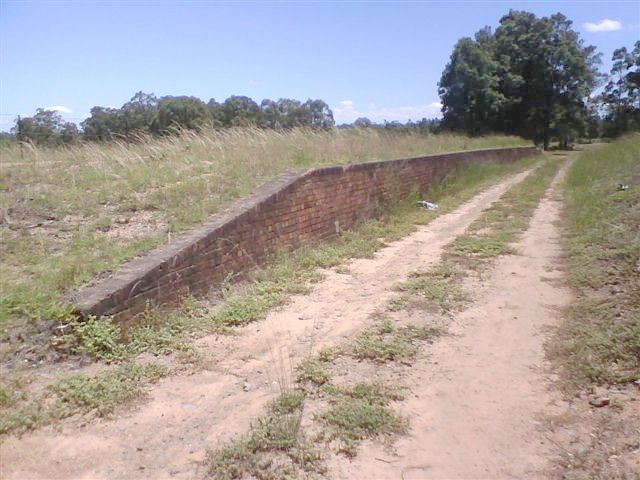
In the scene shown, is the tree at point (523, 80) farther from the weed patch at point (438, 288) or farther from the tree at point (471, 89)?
the weed patch at point (438, 288)

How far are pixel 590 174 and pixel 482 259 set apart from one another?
10.1m

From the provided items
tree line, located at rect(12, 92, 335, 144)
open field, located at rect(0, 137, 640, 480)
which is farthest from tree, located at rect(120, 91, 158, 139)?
open field, located at rect(0, 137, 640, 480)

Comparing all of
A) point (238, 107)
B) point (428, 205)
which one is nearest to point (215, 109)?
point (238, 107)

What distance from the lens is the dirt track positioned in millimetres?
2576

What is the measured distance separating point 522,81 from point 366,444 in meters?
35.1

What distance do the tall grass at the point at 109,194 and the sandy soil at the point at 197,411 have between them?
106 centimetres

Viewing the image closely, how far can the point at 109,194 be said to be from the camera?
6324 millimetres

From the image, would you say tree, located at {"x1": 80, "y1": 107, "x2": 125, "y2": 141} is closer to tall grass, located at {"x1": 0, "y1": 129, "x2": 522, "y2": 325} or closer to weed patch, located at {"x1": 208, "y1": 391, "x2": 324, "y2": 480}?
tall grass, located at {"x1": 0, "y1": 129, "x2": 522, "y2": 325}

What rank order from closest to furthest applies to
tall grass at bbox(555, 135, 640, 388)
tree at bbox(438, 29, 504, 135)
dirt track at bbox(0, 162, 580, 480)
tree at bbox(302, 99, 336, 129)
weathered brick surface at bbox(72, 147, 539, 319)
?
dirt track at bbox(0, 162, 580, 480) → tall grass at bbox(555, 135, 640, 388) → weathered brick surface at bbox(72, 147, 539, 319) → tree at bbox(302, 99, 336, 129) → tree at bbox(438, 29, 504, 135)

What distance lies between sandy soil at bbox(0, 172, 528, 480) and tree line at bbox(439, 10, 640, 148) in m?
30.3

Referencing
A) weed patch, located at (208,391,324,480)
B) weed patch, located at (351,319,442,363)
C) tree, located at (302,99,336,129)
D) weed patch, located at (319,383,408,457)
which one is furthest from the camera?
tree, located at (302,99,336,129)

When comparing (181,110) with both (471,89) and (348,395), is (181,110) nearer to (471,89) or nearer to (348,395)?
(348,395)

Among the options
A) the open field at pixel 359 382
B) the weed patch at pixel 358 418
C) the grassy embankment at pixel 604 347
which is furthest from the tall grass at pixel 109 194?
the grassy embankment at pixel 604 347

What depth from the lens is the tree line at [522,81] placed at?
32.1m
